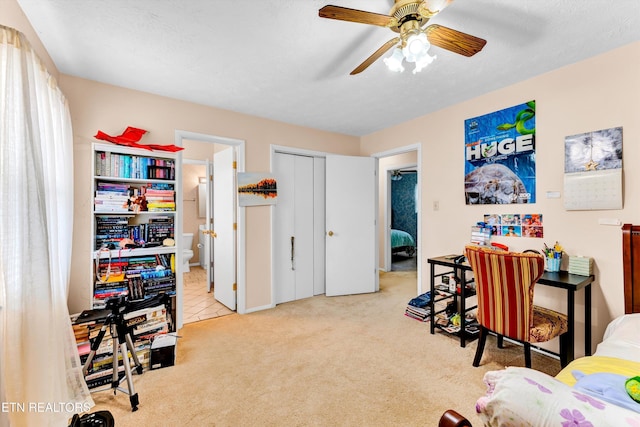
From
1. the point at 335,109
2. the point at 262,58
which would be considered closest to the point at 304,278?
the point at 335,109

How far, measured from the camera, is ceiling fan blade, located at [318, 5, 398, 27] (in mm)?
1323

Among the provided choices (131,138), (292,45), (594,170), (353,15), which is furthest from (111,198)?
(594,170)

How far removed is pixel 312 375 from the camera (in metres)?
2.12

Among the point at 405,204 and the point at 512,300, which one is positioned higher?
the point at 405,204

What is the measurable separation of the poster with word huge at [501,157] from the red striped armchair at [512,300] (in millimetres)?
940

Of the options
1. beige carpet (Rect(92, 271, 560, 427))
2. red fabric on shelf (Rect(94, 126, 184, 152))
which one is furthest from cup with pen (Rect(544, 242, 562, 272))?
red fabric on shelf (Rect(94, 126, 184, 152))

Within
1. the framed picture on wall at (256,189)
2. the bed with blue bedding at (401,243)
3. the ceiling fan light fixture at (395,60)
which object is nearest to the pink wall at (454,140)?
the framed picture on wall at (256,189)

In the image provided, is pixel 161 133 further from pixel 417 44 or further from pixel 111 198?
pixel 417 44

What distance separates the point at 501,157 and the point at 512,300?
1450 millimetres

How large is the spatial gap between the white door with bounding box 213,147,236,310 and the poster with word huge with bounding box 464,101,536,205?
279cm

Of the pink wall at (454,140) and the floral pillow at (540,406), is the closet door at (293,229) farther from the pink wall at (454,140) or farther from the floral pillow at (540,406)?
the floral pillow at (540,406)

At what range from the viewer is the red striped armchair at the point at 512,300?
6.20 feet

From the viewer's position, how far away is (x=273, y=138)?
12.0 feet

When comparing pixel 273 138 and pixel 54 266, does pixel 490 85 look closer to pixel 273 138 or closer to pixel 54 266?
pixel 273 138
